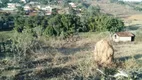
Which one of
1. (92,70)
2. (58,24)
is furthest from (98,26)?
(92,70)

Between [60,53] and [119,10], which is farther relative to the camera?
[119,10]

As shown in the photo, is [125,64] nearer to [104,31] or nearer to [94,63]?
[94,63]

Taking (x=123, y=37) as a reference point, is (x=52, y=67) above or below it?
above

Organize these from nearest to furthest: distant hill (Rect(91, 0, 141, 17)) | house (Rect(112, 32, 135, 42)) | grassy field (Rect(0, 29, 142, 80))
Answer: grassy field (Rect(0, 29, 142, 80)) < house (Rect(112, 32, 135, 42)) < distant hill (Rect(91, 0, 141, 17))

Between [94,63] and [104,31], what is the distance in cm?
1788

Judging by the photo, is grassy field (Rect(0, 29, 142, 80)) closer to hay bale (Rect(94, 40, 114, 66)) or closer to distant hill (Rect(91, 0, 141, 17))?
hay bale (Rect(94, 40, 114, 66))

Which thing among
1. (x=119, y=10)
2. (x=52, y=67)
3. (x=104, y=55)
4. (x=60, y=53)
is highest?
(x=104, y=55)

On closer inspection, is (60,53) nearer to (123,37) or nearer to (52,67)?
(52,67)

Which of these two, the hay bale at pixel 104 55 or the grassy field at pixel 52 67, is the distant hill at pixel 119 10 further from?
the hay bale at pixel 104 55

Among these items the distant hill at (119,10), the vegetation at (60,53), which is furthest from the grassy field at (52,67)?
the distant hill at (119,10)

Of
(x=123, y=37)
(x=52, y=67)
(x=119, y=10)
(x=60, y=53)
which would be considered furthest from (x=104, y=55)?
(x=119, y=10)

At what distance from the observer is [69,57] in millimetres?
19484

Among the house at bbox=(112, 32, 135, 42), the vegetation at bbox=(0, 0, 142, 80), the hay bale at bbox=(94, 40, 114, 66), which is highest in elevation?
the hay bale at bbox=(94, 40, 114, 66)

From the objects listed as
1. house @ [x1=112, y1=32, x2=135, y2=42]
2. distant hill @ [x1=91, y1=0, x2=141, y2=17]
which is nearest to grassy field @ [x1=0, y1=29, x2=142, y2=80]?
house @ [x1=112, y1=32, x2=135, y2=42]
